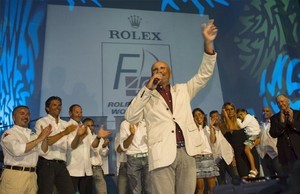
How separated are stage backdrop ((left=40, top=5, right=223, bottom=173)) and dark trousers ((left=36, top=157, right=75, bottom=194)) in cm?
166

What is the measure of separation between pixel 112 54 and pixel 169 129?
3.56 m

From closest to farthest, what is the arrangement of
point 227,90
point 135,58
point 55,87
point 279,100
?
1. point 279,100
2. point 55,87
3. point 135,58
4. point 227,90

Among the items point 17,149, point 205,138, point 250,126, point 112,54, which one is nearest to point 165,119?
point 17,149

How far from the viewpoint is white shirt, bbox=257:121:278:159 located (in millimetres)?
4930

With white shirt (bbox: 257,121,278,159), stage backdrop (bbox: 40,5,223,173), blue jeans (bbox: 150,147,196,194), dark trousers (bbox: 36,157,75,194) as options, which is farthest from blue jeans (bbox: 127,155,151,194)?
blue jeans (bbox: 150,147,196,194)

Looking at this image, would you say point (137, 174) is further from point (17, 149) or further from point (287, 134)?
point (287, 134)

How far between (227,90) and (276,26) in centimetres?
181

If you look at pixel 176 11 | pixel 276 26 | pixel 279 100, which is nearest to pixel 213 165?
pixel 279 100

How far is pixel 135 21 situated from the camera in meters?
6.19

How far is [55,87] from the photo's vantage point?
17.9ft

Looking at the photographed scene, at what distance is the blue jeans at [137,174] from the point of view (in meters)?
4.33

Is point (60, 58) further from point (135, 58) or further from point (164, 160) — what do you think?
point (164, 160)

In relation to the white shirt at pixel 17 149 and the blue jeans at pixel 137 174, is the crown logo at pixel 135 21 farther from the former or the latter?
the white shirt at pixel 17 149

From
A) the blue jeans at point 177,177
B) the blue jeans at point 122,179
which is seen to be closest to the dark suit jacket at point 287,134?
the blue jeans at point 177,177
